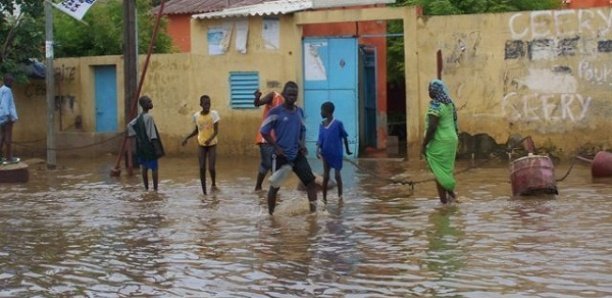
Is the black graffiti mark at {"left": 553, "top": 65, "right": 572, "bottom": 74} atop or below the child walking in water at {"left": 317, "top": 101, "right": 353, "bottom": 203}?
atop

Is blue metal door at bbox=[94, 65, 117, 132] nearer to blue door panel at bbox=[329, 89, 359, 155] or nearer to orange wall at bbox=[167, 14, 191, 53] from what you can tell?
blue door panel at bbox=[329, 89, 359, 155]

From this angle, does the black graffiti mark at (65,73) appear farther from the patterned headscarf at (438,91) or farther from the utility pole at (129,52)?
the patterned headscarf at (438,91)

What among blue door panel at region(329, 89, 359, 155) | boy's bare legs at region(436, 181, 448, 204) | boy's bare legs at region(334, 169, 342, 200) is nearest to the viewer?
boy's bare legs at region(436, 181, 448, 204)

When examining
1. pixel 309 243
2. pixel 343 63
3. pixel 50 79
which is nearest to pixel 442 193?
pixel 309 243

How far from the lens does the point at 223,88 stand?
2061 cm

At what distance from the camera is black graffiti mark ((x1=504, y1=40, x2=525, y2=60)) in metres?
17.9

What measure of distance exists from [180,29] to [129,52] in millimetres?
14955

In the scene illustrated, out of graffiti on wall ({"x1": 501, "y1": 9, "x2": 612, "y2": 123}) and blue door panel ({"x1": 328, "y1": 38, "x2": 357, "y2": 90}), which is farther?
blue door panel ({"x1": 328, "y1": 38, "x2": 357, "y2": 90})

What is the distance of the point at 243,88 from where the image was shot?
20.4 metres

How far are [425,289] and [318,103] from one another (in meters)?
12.5

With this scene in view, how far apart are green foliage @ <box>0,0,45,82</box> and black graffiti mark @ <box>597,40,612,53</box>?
35.7ft

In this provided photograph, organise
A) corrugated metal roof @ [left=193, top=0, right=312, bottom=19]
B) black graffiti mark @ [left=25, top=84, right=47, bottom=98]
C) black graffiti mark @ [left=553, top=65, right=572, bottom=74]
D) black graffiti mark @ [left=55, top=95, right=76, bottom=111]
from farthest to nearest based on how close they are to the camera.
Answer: black graffiti mark @ [left=25, top=84, right=47, bottom=98] < black graffiti mark @ [left=55, top=95, right=76, bottom=111] < corrugated metal roof @ [left=193, top=0, right=312, bottom=19] < black graffiti mark @ [left=553, top=65, right=572, bottom=74]

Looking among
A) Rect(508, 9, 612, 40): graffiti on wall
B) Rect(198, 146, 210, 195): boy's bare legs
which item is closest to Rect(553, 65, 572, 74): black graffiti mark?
Rect(508, 9, 612, 40): graffiti on wall

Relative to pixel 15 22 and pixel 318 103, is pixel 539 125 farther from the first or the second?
pixel 15 22
